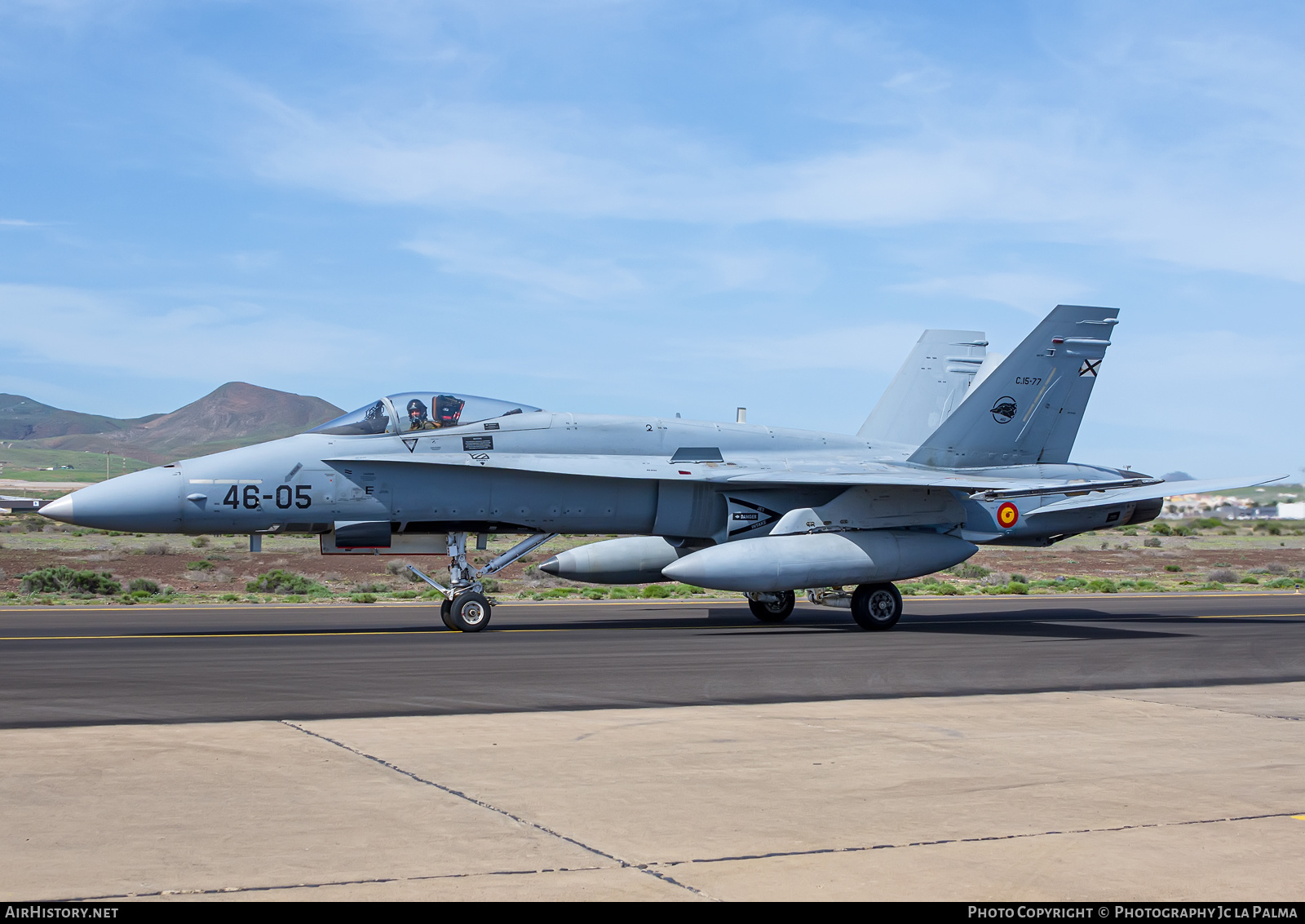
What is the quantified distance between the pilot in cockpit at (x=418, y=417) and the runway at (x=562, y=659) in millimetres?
2936

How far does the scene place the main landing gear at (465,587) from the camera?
17672 mm

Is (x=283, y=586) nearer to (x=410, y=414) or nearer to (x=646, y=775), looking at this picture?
(x=410, y=414)

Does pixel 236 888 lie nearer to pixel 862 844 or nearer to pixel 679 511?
pixel 862 844

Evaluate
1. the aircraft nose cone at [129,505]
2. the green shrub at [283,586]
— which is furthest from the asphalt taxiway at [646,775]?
the green shrub at [283,586]

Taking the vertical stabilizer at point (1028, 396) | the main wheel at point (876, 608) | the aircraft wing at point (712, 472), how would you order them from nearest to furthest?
the aircraft wing at point (712, 472), the main wheel at point (876, 608), the vertical stabilizer at point (1028, 396)

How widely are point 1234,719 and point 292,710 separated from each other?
23.2 feet

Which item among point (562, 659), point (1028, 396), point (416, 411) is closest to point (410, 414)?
point (416, 411)

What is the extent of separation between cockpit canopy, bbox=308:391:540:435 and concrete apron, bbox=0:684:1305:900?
9.29 metres

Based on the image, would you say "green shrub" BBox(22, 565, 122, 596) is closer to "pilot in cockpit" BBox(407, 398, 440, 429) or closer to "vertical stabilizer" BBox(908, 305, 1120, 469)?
"pilot in cockpit" BBox(407, 398, 440, 429)

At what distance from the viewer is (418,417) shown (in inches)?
707

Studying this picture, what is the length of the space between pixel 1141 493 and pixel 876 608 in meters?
4.69

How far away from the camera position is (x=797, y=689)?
36.3 ft

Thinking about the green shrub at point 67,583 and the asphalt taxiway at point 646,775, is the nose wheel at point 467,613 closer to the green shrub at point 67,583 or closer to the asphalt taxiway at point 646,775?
the asphalt taxiway at point 646,775

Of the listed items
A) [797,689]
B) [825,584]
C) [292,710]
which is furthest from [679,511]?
[292,710]
